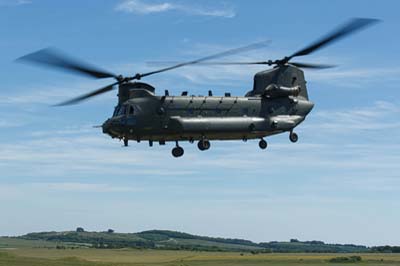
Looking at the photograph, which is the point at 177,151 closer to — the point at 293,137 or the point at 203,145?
the point at 203,145

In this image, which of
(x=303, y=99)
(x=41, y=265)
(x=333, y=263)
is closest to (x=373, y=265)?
(x=333, y=263)

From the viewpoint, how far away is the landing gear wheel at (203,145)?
148 feet

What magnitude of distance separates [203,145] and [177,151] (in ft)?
5.78

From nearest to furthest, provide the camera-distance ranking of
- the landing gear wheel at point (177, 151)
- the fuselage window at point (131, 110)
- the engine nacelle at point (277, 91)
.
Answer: the fuselage window at point (131, 110)
the landing gear wheel at point (177, 151)
the engine nacelle at point (277, 91)

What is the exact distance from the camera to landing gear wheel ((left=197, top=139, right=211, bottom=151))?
4497 centimetres

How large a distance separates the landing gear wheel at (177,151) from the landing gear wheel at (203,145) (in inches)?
48.0

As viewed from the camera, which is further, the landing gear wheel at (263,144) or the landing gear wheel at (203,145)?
the landing gear wheel at (263,144)

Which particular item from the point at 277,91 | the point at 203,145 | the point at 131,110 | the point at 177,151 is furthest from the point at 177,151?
the point at 277,91

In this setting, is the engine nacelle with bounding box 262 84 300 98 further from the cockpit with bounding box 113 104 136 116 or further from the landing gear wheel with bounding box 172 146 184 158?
the cockpit with bounding box 113 104 136 116

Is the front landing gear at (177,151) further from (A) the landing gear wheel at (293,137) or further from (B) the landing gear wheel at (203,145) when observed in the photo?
(A) the landing gear wheel at (293,137)

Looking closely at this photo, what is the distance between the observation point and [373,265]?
6801 inches

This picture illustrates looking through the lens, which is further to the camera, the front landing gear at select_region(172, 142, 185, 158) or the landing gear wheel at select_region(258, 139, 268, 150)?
the landing gear wheel at select_region(258, 139, 268, 150)

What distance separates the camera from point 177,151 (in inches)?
1783

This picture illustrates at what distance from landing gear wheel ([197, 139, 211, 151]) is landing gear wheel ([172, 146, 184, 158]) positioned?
122 centimetres
